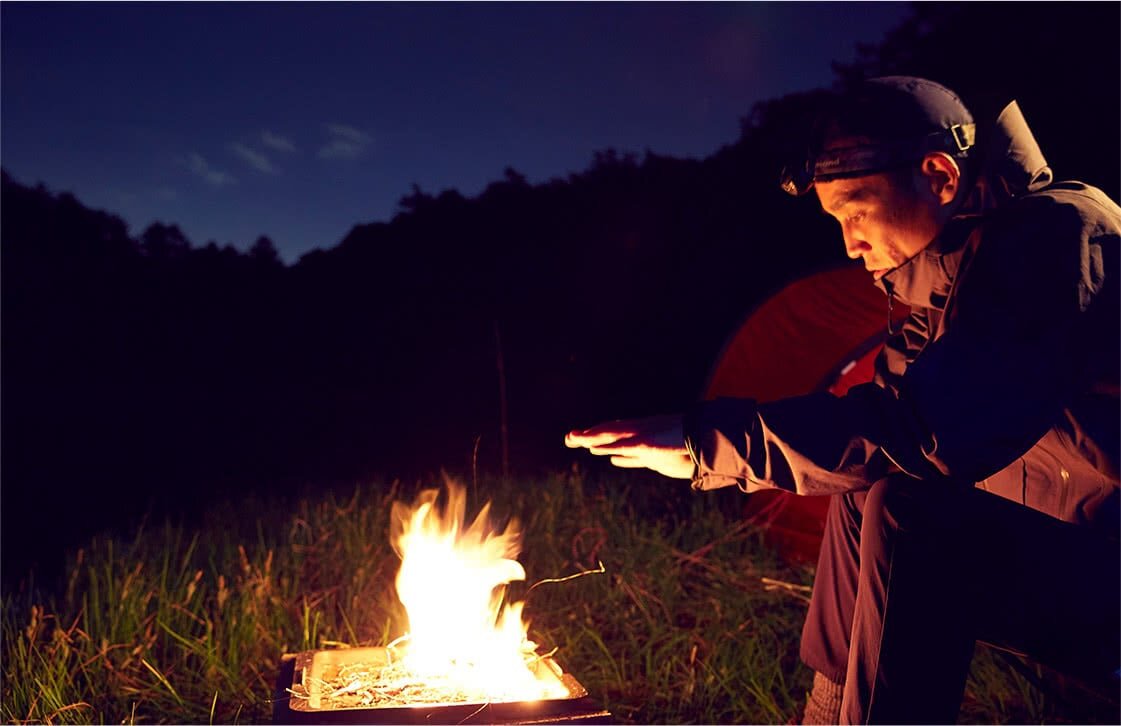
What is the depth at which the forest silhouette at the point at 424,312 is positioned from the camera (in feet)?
24.1

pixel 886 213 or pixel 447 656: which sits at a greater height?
pixel 886 213

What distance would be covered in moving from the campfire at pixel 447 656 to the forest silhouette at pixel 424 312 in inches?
89.4

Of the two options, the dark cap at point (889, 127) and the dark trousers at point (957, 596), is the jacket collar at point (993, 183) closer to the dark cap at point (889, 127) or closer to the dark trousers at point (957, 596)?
the dark cap at point (889, 127)

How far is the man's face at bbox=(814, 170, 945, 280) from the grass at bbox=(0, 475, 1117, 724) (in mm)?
1445

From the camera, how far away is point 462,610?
7.75 ft

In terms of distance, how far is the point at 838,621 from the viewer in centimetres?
204

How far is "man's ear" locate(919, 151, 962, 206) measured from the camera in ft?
6.26

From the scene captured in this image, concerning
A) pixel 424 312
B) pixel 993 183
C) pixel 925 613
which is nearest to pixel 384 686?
pixel 925 613

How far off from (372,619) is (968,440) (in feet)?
8.16

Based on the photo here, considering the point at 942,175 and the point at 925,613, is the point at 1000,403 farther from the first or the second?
the point at 942,175

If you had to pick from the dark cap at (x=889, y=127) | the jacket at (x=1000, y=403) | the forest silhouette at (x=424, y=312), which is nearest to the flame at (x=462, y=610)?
A: the jacket at (x=1000, y=403)

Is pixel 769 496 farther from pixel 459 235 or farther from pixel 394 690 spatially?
pixel 459 235

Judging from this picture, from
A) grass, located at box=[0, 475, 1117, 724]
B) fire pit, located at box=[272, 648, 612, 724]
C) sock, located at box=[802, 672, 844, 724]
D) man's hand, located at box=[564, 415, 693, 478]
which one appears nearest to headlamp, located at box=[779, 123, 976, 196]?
man's hand, located at box=[564, 415, 693, 478]

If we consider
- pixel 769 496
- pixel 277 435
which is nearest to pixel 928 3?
pixel 769 496
